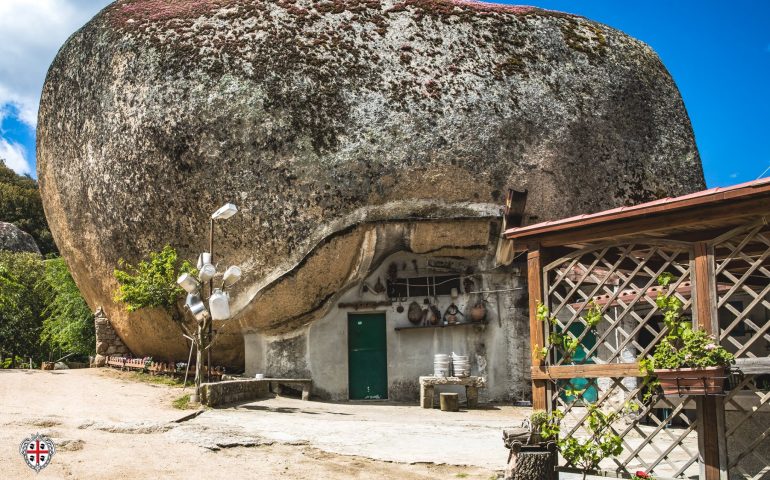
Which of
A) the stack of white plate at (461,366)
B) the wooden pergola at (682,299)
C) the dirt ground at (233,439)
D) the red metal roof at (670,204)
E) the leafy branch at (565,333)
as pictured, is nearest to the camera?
the red metal roof at (670,204)

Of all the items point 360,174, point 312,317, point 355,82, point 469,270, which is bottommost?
point 312,317

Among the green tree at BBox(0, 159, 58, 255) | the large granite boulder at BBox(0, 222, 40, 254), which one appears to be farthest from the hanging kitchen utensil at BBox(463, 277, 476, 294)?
the green tree at BBox(0, 159, 58, 255)

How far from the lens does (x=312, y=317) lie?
52.5 feet

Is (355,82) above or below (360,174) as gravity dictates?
above

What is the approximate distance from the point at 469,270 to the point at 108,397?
7.79 metres

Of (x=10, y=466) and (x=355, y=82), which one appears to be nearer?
(x=10, y=466)

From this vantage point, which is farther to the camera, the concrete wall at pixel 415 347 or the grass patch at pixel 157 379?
the concrete wall at pixel 415 347

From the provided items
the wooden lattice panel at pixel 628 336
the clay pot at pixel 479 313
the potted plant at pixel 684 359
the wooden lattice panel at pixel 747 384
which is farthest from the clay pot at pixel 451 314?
the potted plant at pixel 684 359

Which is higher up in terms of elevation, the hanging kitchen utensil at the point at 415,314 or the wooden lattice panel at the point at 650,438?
the hanging kitchen utensil at the point at 415,314

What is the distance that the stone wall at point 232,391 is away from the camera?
39.9 feet

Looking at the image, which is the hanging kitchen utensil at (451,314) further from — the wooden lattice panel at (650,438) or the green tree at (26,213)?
the green tree at (26,213)

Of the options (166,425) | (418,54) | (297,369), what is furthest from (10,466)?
(418,54)

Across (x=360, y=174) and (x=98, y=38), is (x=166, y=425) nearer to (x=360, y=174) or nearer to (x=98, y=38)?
(x=360, y=174)

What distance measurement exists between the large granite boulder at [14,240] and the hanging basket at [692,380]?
31114mm
